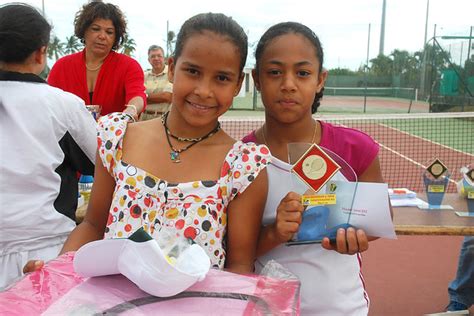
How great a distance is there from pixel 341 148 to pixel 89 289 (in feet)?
3.55

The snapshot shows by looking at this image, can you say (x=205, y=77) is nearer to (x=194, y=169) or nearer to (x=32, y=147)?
(x=194, y=169)

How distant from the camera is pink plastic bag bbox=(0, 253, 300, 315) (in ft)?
3.21

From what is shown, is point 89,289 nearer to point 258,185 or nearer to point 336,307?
point 258,185

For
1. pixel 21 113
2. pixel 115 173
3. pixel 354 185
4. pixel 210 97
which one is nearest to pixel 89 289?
pixel 115 173

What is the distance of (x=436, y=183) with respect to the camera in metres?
3.17

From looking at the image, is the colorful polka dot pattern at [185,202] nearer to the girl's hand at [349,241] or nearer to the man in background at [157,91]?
the girl's hand at [349,241]

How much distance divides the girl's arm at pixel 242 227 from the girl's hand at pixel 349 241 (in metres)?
0.24

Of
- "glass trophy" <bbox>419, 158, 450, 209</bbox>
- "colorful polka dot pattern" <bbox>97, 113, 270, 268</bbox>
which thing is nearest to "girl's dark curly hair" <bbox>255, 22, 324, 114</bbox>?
"colorful polka dot pattern" <bbox>97, 113, 270, 268</bbox>

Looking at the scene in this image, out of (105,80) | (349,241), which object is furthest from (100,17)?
(349,241)

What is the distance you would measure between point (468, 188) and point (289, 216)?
2227mm

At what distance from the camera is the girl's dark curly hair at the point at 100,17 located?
3.92m

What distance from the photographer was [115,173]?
160cm

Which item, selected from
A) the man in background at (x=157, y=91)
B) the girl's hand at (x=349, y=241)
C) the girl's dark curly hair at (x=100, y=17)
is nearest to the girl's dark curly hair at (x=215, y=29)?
the girl's hand at (x=349, y=241)

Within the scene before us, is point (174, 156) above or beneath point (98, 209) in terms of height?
above
